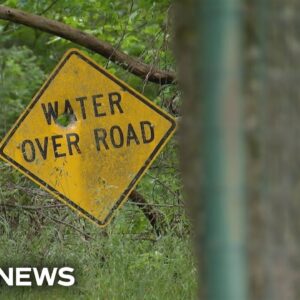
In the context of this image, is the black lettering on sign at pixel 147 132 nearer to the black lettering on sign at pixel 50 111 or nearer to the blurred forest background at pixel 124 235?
the blurred forest background at pixel 124 235

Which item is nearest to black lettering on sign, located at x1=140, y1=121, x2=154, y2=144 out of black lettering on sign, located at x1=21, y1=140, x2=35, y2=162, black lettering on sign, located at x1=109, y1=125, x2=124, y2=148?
black lettering on sign, located at x1=109, y1=125, x2=124, y2=148

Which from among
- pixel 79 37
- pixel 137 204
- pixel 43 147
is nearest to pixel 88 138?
pixel 43 147

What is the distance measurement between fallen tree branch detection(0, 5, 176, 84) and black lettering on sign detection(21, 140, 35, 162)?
129 centimetres

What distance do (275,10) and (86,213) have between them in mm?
5590

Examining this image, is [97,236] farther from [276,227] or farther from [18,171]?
[276,227]

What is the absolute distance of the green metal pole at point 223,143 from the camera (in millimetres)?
1893

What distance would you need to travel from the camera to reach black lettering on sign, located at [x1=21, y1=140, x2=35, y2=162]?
25.3ft

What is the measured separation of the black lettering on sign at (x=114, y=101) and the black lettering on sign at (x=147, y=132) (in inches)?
7.5

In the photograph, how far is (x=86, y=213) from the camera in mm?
7449

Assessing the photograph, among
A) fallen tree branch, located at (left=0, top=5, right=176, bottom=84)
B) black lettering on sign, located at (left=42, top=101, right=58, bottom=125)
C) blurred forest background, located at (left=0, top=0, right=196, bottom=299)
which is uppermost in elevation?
fallen tree branch, located at (left=0, top=5, right=176, bottom=84)

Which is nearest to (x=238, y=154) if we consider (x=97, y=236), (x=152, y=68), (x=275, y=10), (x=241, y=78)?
(x=241, y=78)

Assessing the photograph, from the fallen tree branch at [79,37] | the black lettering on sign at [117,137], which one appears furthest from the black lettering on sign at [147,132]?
the fallen tree branch at [79,37]

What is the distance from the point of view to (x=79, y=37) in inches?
351

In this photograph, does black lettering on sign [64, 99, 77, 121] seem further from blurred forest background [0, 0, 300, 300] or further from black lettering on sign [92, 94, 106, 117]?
blurred forest background [0, 0, 300, 300]
